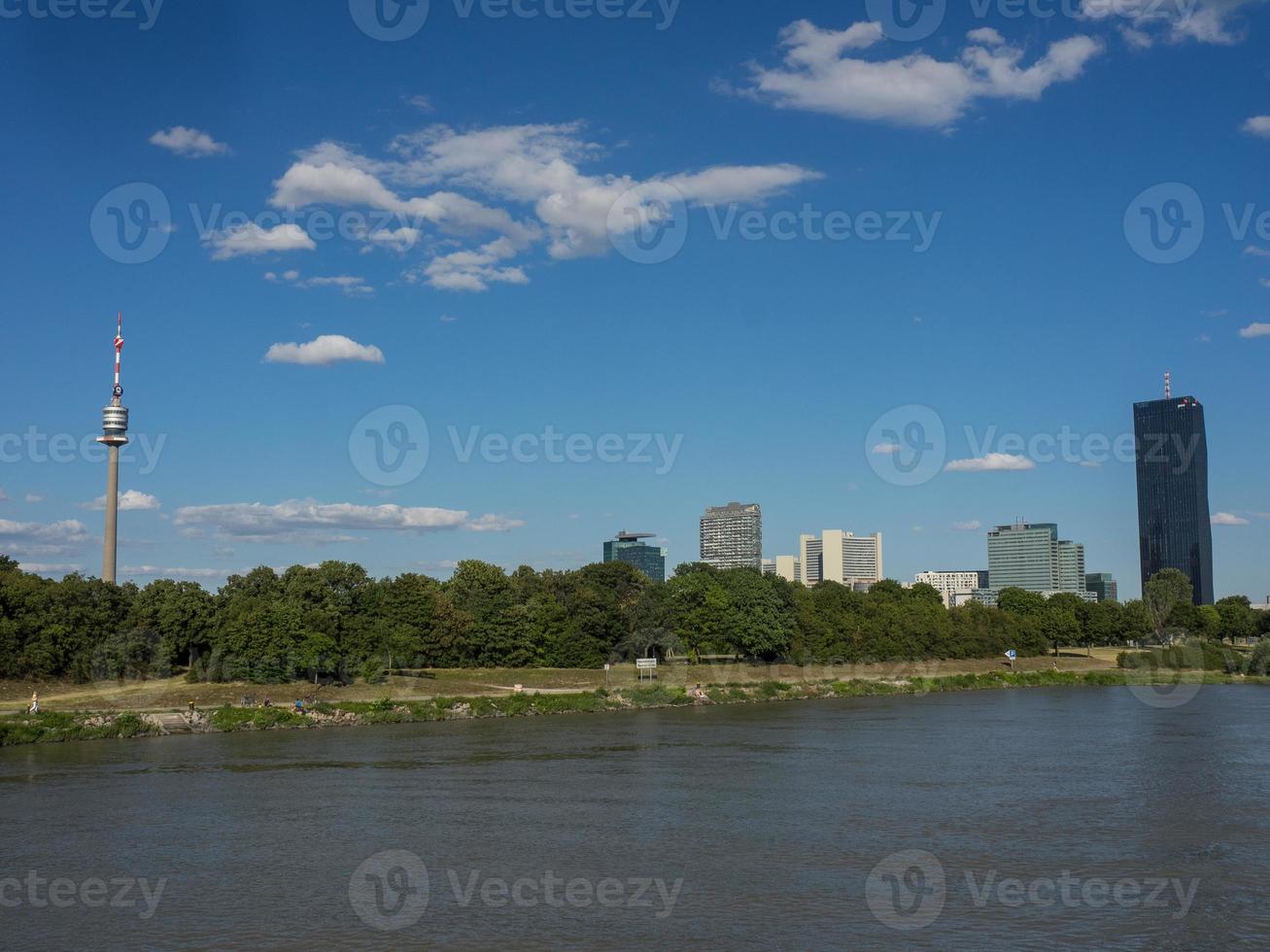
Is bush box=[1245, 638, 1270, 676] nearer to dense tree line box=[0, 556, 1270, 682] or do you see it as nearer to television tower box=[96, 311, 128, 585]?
dense tree line box=[0, 556, 1270, 682]

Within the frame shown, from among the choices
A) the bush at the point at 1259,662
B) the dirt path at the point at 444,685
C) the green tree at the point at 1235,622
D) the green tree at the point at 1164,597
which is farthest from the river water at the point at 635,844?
the green tree at the point at 1235,622

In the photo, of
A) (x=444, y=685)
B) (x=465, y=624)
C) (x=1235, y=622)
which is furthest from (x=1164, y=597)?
(x=444, y=685)

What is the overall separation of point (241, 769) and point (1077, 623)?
11203cm

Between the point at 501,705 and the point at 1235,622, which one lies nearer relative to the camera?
the point at 501,705

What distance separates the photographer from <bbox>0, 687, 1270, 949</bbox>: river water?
23.0 metres

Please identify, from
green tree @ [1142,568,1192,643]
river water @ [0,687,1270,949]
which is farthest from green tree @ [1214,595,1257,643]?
river water @ [0,687,1270,949]

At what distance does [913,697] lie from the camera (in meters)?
90.6

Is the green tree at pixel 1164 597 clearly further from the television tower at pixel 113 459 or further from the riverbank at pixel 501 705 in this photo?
the television tower at pixel 113 459

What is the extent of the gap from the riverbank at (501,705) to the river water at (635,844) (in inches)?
117

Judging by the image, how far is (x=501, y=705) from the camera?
71375 millimetres

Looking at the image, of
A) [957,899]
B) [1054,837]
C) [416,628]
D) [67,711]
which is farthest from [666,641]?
[957,899]

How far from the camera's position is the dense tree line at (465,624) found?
72.0 metres

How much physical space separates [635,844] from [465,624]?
58.1m

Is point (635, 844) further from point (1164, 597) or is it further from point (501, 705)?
point (1164, 597)
